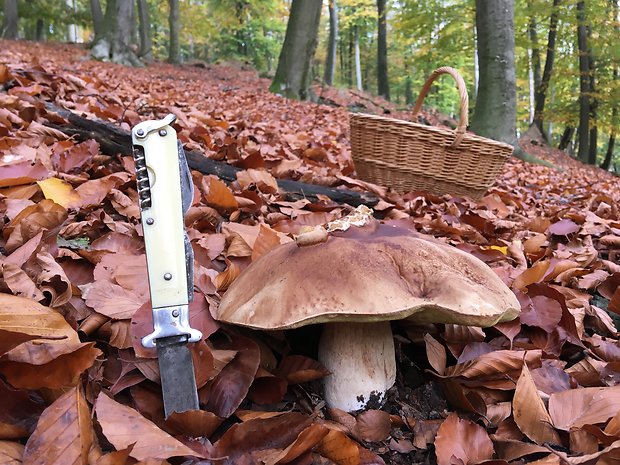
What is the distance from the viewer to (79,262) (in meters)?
1.43

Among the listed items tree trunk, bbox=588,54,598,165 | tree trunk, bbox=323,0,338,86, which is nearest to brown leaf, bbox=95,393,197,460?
tree trunk, bbox=588,54,598,165

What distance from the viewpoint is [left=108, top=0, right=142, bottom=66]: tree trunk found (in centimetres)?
1205

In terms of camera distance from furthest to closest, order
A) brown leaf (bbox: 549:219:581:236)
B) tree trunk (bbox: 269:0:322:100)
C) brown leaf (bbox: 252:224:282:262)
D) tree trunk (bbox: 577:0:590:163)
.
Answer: tree trunk (bbox: 577:0:590:163) → tree trunk (bbox: 269:0:322:100) → brown leaf (bbox: 549:219:581:236) → brown leaf (bbox: 252:224:282:262)

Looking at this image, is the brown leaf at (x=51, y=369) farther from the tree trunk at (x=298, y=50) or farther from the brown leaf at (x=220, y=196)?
the tree trunk at (x=298, y=50)

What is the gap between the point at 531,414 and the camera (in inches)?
44.6

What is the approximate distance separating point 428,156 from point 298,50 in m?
7.23

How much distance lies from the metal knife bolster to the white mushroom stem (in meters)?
0.41

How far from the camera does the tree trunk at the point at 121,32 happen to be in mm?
12055

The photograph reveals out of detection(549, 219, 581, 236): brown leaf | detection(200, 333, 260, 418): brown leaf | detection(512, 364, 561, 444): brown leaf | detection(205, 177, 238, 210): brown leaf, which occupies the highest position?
detection(205, 177, 238, 210): brown leaf

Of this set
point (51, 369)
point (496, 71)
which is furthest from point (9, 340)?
point (496, 71)

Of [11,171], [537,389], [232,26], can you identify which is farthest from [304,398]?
[232,26]

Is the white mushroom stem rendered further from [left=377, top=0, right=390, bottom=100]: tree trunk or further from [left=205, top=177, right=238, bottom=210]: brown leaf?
[left=377, top=0, right=390, bottom=100]: tree trunk

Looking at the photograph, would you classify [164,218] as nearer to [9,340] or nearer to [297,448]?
[9,340]

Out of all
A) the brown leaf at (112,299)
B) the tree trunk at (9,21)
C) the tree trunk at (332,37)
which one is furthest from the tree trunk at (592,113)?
the tree trunk at (9,21)
